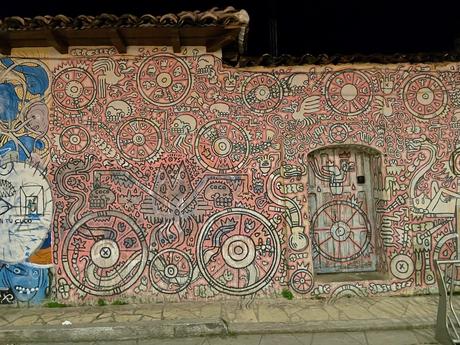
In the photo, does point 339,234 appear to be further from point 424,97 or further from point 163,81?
point 163,81

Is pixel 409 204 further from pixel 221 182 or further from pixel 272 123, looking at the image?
pixel 221 182

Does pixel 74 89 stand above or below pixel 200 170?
above

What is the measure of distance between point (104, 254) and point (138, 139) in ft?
5.21

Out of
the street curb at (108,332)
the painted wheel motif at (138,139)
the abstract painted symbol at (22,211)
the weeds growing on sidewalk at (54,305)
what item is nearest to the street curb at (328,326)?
the street curb at (108,332)

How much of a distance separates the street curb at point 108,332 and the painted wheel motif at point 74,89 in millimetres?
2816

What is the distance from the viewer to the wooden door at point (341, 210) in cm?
608

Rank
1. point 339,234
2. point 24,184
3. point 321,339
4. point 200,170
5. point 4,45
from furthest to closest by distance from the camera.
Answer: point 339,234
point 200,170
point 24,184
point 4,45
point 321,339

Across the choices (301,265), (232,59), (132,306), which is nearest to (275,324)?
(301,265)

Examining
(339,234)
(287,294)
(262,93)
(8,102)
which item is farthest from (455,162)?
(8,102)

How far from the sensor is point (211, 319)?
193 inches

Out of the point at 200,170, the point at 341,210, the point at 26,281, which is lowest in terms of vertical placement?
the point at 26,281

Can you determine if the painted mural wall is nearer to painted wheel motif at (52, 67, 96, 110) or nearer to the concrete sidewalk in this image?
painted wheel motif at (52, 67, 96, 110)

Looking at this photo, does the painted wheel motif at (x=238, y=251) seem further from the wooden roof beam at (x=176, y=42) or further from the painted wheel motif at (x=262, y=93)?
the wooden roof beam at (x=176, y=42)

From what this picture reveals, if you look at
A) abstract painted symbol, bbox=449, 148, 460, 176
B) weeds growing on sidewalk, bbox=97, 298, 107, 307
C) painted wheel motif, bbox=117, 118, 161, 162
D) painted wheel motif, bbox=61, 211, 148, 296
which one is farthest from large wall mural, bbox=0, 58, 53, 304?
abstract painted symbol, bbox=449, 148, 460, 176
